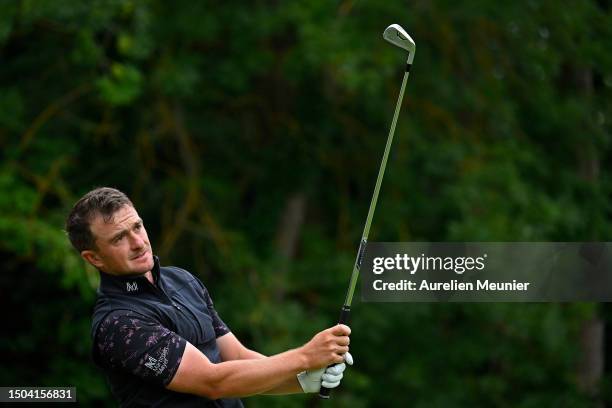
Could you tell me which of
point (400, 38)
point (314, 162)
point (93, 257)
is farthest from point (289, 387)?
point (314, 162)

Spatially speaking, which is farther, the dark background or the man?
the dark background

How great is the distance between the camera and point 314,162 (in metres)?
10.9

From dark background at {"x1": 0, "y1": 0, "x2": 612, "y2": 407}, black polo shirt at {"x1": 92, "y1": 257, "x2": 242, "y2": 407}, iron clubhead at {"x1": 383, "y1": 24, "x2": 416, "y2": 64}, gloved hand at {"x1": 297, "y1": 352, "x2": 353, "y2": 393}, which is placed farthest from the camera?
dark background at {"x1": 0, "y1": 0, "x2": 612, "y2": 407}

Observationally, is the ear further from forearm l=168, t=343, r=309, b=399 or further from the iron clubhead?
the iron clubhead

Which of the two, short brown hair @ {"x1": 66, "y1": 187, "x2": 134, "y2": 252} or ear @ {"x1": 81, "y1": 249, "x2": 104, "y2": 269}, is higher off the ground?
short brown hair @ {"x1": 66, "y1": 187, "x2": 134, "y2": 252}

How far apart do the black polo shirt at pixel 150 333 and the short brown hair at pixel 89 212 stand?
0.42 feet

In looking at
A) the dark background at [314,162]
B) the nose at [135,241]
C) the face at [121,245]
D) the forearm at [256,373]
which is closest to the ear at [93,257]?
the face at [121,245]

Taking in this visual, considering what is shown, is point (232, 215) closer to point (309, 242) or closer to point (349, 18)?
point (309, 242)

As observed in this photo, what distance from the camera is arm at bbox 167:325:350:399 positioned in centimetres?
331

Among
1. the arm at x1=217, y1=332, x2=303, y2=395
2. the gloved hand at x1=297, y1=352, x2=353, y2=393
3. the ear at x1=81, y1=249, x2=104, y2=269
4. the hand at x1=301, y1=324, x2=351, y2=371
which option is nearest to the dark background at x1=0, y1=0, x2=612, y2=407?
the arm at x1=217, y1=332, x2=303, y2=395

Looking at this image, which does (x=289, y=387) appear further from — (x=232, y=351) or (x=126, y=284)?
(x=126, y=284)

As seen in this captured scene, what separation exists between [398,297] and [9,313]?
152 inches

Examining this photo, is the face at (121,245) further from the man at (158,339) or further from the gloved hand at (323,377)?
the gloved hand at (323,377)


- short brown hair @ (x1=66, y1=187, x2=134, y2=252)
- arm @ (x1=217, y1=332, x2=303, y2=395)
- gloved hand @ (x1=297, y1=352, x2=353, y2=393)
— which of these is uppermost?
short brown hair @ (x1=66, y1=187, x2=134, y2=252)
